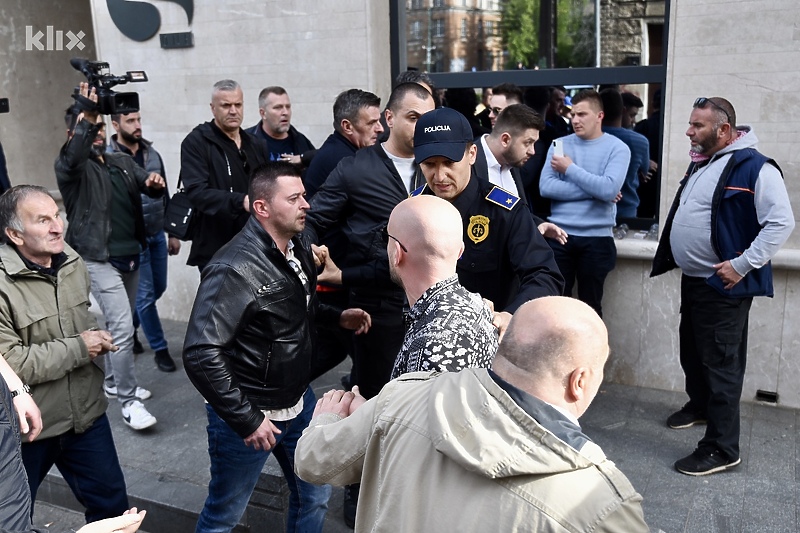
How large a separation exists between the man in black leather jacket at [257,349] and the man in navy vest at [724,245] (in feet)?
7.65

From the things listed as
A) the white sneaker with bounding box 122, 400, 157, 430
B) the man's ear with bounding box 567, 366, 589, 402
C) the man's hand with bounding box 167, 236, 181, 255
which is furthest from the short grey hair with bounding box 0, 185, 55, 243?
the man's hand with bounding box 167, 236, 181, 255

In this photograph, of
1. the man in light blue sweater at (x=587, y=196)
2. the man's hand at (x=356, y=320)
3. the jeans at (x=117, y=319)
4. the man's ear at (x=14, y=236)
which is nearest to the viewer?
the man's ear at (x=14, y=236)

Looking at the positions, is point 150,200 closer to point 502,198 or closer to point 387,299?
point 387,299

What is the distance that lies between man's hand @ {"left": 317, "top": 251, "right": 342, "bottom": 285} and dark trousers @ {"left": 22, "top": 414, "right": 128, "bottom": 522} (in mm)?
1278

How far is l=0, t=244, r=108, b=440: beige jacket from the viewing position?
10.7ft

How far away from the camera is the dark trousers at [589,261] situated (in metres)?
5.33

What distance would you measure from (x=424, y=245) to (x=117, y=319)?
3427 millimetres

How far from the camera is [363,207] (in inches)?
161

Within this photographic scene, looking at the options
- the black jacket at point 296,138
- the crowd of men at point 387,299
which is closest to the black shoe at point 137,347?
the crowd of men at point 387,299

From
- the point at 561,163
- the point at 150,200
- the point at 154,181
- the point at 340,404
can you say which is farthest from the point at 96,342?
the point at 561,163

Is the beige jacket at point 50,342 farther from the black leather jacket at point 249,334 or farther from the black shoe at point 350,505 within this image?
the black shoe at point 350,505

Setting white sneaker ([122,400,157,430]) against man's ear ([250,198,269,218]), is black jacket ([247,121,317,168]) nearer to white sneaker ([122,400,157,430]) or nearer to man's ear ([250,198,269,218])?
white sneaker ([122,400,157,430])

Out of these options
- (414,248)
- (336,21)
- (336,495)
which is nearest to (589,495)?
(414,248)

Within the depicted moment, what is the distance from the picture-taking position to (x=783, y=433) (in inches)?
191
